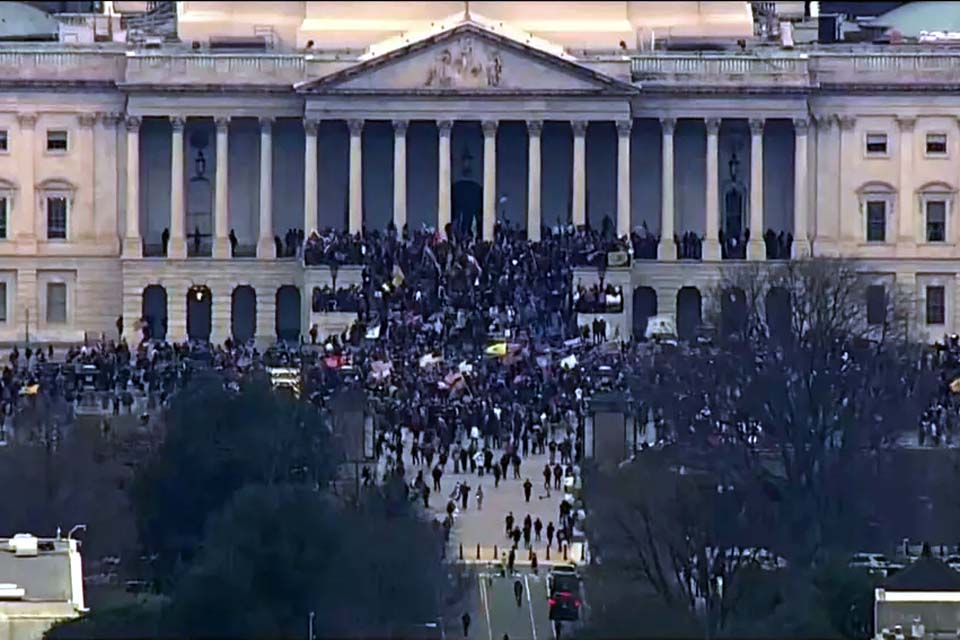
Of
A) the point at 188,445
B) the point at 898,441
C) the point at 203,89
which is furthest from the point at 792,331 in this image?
the point at 203,89

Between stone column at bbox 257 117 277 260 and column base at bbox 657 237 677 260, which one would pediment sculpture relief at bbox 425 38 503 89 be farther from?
column base at bbox 657 237 677 260

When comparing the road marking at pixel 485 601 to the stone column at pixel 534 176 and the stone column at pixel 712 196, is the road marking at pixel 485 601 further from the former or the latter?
the stone column at pixel 712 196

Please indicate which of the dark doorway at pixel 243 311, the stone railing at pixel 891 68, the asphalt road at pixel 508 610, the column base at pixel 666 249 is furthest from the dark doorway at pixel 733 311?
the asphalt road at pixel 508 610

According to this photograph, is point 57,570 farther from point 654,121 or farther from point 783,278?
point 654,121

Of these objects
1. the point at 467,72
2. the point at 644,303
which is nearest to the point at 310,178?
the point at 467,72

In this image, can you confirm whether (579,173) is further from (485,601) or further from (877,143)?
(485,601)

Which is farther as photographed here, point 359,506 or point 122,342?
point 122,342
